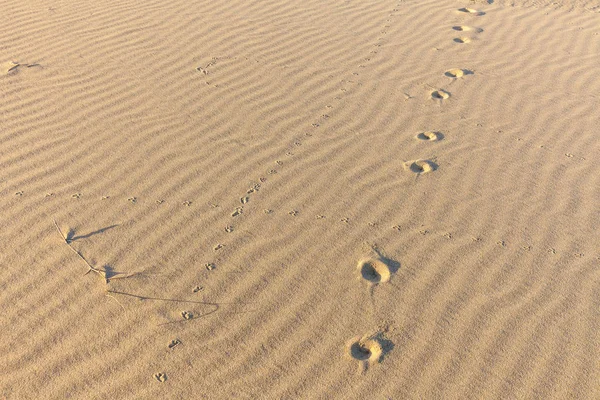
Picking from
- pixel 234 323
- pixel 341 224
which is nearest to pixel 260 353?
pixel 234 323

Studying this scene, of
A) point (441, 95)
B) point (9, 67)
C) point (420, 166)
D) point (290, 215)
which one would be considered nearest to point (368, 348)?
point (290, 215)

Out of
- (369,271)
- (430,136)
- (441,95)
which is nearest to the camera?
(369,271)

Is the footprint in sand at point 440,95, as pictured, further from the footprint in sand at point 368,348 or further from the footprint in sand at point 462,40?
the footprint in sand at point 368,348

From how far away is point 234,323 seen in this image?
2.66 m

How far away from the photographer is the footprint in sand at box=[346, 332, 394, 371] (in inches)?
99.8

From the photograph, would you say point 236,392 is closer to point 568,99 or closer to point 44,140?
point 44,140

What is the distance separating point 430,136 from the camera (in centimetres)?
422

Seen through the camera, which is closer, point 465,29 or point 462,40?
point 462,40

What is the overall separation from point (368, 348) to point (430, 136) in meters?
2.24

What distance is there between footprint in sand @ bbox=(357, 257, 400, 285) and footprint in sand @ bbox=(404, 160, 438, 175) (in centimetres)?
105

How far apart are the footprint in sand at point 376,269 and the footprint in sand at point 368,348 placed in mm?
398

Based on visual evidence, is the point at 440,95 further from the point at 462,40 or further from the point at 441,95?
the point at 462,40

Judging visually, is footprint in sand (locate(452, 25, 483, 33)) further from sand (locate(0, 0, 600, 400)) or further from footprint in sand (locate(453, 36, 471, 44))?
sand (locate(0, 0, 600, 400))

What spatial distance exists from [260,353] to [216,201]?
124cm
